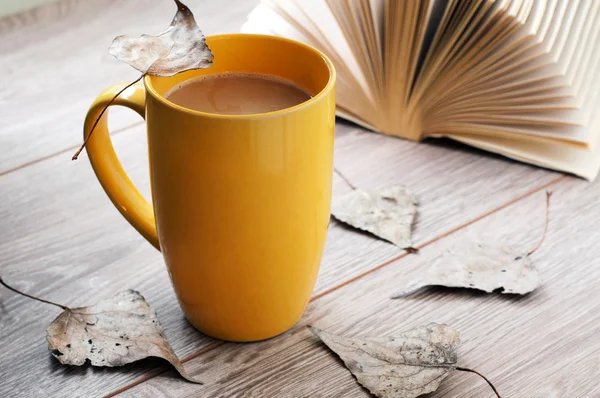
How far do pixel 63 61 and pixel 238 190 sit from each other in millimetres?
518

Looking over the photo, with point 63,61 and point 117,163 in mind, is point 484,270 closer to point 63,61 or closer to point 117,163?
point 117,163

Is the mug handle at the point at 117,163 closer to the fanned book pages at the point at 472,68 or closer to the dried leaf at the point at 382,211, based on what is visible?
the dried leaf at the point at 382,211

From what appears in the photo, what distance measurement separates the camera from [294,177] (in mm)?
489

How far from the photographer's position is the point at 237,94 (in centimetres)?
53

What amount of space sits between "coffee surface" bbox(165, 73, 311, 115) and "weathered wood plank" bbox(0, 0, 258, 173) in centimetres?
29

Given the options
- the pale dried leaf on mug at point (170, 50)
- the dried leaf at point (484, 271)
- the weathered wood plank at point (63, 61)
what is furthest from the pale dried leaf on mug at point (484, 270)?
the weathered wood plank at point (63, 61)

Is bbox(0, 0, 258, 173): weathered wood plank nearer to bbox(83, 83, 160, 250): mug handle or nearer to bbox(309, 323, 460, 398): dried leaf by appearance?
bbox(83, 83, 160, 250): mug handle

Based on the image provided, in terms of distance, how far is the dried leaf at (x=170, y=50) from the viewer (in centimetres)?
48

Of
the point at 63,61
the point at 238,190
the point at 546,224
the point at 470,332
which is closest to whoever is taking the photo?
the point at 238,190

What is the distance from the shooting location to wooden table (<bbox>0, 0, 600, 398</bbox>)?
0.54 m

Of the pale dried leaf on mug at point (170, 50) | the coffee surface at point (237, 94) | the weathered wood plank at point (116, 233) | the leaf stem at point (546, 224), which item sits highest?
the pale dried leaf on mug at point (170, 50)

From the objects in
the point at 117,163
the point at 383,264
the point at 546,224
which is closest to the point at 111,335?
the point at 117,163

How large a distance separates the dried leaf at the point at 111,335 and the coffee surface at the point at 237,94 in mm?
170

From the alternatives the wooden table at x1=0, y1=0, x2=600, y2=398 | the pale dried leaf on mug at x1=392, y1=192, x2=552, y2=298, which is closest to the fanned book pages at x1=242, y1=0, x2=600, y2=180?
the wooden table at x1=0, y1=0, x2=600, y2=398
